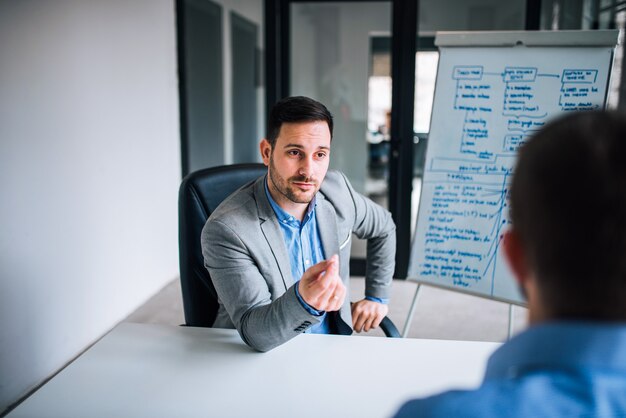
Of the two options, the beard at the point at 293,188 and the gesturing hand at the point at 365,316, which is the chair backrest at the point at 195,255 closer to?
the beard at the point at 293,188

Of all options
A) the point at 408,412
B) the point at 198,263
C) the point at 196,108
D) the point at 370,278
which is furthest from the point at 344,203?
the point at 196,108

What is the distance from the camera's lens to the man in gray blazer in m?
1.25

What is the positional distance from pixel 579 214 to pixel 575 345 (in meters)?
0.11

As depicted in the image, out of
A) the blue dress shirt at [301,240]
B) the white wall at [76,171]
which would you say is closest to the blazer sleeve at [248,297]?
the blue dress shirt at [301,240]

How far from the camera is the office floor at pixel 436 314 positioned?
3.12 meters

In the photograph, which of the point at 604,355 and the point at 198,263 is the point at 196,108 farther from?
the point at 604,355

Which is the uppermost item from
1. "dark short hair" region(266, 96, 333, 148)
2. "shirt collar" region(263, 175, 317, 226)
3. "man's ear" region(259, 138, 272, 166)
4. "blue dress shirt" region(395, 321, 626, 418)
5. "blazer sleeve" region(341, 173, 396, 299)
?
"dark short hair" region(266, 96, 333, 148)

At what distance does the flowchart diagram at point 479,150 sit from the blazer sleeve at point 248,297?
1030mm

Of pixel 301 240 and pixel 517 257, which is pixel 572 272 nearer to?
pixel 517 257

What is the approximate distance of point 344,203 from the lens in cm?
180

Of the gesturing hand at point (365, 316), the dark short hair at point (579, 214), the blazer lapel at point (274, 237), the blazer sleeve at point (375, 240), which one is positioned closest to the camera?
the dark short hair at point (579, 214)

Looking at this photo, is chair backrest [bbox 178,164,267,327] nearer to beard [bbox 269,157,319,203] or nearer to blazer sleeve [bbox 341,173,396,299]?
beard [bbox 269,157,319,203]

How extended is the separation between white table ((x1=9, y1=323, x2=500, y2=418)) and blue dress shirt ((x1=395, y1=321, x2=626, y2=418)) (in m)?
0.59

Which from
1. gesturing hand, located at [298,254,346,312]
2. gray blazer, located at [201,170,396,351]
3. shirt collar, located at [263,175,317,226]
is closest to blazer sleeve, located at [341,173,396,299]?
gray blazer, located at [201,170,396,351]
